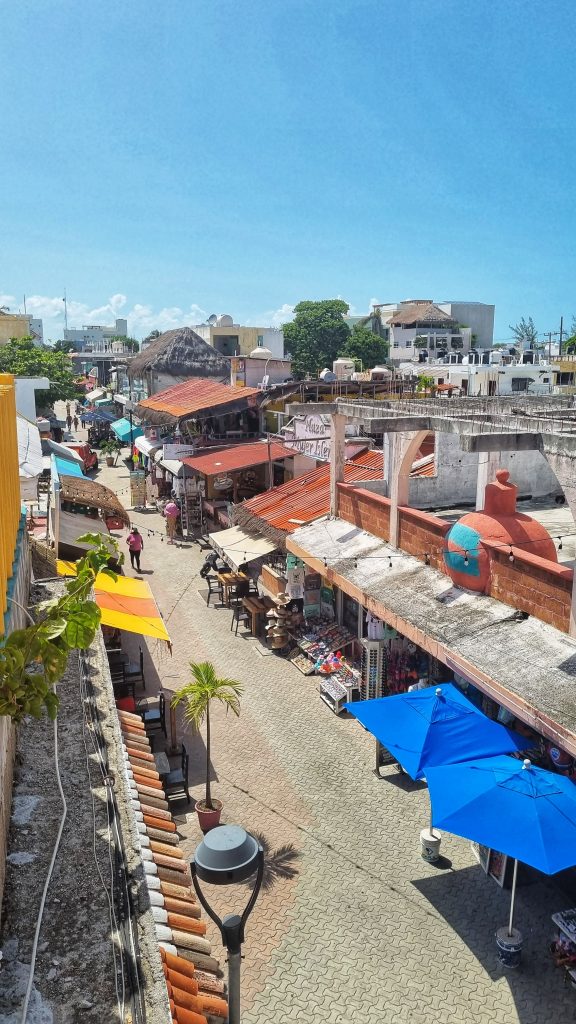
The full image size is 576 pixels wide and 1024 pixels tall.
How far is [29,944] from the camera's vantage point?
432cm

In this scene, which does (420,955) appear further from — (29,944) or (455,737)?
(29,944)

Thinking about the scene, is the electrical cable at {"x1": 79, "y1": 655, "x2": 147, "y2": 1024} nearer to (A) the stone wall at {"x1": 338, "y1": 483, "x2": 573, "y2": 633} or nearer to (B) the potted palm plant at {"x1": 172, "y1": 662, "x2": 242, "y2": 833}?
(B) the potted palm plant at {"x1": 172, "y1": 662, "x2": 242, "y2": 833}

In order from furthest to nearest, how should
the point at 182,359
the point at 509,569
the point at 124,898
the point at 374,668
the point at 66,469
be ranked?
the point at 182,359, the point at 66,469, the point at 374,668, the point at 509,569, the point at 124,898

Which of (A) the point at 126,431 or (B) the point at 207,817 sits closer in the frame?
(B) the point at 207,817

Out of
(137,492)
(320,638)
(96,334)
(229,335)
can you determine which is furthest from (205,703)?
(96,334)

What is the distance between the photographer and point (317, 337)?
73312 mm

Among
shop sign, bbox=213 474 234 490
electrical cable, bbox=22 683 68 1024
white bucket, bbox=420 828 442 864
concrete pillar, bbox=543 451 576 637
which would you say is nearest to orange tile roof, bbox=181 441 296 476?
shop sign, bbox=213 474 234 490

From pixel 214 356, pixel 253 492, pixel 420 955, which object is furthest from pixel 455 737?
pixel 214 356

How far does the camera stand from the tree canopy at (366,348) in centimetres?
6888

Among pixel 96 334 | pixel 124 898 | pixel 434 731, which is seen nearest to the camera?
pixel 124 898

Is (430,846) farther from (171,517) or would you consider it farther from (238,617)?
(171,517)

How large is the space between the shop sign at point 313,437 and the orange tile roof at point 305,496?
52 centimetres

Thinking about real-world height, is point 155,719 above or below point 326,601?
below

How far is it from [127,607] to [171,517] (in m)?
12.0
